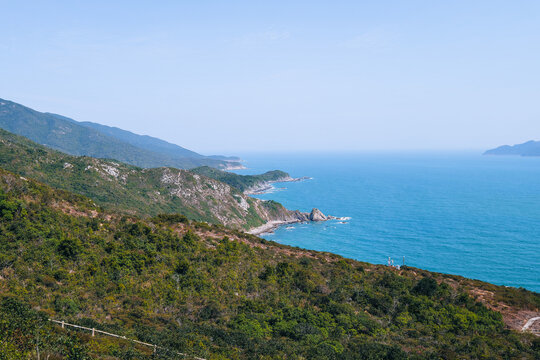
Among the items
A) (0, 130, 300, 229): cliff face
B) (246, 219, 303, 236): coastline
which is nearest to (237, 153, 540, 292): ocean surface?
(246, 219, 303, 236): coastline

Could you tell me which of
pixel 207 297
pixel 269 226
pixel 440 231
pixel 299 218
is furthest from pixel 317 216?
pixel 207 297

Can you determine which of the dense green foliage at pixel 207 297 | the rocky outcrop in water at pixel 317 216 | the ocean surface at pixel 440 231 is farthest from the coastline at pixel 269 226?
the dense green foliage at pixel 207 297


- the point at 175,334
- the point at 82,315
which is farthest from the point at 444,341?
the point at 82,315

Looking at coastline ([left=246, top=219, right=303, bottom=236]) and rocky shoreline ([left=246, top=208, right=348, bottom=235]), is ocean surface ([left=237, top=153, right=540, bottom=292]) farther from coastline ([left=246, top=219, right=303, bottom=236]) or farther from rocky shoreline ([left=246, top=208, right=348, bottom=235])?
rocky shoreline ([left=246, top=208, right=348, bottom=235])

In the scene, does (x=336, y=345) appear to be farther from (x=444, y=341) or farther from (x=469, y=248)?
(x=469, y=248)

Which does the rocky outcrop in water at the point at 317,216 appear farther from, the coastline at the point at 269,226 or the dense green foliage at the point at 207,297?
the dense green foliage at the point at 207,297
